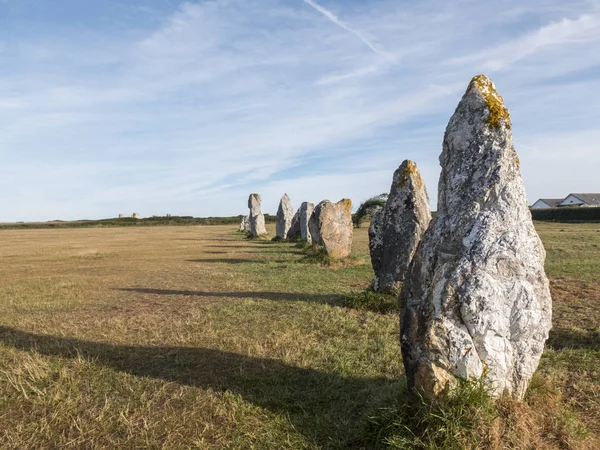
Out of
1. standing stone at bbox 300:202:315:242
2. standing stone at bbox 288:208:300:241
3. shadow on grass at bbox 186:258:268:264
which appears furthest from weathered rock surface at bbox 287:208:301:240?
shadow on grass at bbox 186:258:268:264

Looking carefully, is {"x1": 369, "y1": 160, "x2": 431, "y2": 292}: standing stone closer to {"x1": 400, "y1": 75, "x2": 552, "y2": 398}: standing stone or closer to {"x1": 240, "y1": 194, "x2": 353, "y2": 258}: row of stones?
{"x1": 400, "y1": 75, "x2": 552, "y2": 398}: standing stone

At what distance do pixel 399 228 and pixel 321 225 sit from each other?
7.66 m

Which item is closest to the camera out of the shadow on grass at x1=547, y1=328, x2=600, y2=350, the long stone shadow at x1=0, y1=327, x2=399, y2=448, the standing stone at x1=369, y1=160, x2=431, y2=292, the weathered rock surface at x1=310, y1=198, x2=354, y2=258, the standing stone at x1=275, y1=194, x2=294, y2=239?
the long stone shadow at x1=0, y1=327, x2=399, y2=448

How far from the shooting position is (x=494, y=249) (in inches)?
175

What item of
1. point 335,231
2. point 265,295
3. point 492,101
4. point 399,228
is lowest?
point 265,295

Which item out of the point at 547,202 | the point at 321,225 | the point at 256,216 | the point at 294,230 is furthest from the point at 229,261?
the point at 547,202

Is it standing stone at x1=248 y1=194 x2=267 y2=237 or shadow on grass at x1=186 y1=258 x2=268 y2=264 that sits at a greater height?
standing stone at x1=248 y1=194 x2=267 y2=237

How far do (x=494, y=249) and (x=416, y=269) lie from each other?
2.58 ft

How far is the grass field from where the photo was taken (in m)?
4.54

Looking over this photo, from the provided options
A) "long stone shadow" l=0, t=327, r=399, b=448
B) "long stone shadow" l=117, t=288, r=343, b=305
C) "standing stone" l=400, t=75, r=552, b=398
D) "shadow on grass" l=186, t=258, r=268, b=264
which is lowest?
"long stone shadow" l=0, t=327, r=399, b=448

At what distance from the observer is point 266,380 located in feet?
19.3

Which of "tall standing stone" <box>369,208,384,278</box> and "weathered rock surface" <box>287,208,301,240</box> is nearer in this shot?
"tall standing stone" <box>369,208,384,278</box>

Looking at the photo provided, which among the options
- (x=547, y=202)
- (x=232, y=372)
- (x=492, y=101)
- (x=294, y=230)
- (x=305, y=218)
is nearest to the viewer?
(x=492, y=101)

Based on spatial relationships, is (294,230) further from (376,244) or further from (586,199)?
(586,199)
